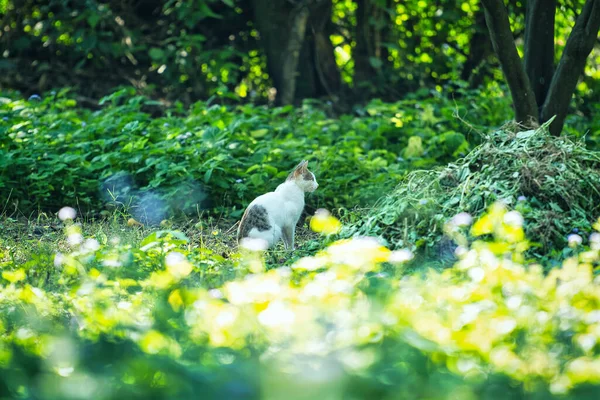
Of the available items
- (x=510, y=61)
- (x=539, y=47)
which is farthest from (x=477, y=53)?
(x=510, y=61)

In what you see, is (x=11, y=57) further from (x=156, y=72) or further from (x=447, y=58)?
(x=447, y=58)

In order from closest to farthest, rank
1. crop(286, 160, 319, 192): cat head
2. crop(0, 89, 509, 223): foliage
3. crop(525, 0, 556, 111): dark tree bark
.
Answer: crop(286, 160, 319, 192): cat head < crop(0, 89, 509, 223): foliage < crop(525, 0, 556, 111): dark tree bark

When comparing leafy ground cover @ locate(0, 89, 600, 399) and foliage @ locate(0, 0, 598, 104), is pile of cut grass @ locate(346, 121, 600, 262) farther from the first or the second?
foliage @ locate(0, 0, 598, 104)

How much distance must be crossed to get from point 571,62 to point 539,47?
0.46m

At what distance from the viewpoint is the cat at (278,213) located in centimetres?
428

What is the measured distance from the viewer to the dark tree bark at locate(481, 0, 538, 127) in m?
4.86

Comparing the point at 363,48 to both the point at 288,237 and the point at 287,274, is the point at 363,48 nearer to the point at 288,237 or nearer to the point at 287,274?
the point at 288,237

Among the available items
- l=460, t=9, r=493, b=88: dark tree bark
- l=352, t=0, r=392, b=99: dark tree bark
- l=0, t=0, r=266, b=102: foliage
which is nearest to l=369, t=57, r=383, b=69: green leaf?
l=352, t=0, r=392, b=99: dark tree bark

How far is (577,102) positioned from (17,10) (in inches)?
266

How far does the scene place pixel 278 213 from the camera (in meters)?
4.38

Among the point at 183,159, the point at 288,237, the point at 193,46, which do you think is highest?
the point at 193,46

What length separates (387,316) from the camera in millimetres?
2281

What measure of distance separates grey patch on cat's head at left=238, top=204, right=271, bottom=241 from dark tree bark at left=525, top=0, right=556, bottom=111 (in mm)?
2447

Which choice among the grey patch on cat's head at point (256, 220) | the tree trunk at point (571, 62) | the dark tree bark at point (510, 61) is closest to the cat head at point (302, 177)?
the grey patch on cat's head at point (256, 220)
